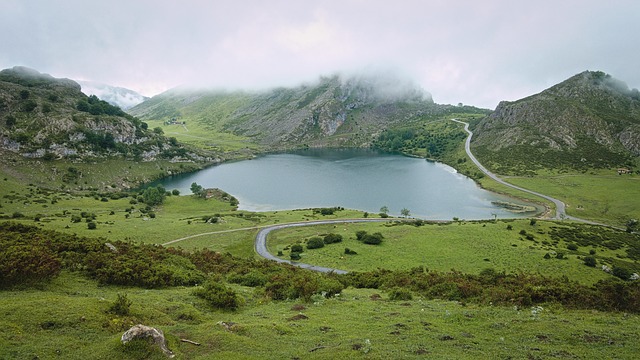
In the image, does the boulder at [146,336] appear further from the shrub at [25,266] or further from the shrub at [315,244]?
the shrub at [315,244]

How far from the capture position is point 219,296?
28562 mm

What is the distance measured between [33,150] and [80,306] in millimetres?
182745

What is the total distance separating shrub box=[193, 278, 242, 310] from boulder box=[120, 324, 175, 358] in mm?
10674

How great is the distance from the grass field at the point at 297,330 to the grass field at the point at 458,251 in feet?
116

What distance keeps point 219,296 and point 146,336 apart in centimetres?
1163

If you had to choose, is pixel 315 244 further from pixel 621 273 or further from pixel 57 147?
pixel 57 147

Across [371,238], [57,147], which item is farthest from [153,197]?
[371,238]

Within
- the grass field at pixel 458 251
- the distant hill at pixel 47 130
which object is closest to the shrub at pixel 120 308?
the grass field at pixel 458 251

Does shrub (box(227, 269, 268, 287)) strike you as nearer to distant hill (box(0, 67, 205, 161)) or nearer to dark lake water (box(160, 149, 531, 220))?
dark lake water (box(160, 149, 531, 220))

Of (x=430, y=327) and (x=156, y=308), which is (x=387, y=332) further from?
(x=156, y=308)

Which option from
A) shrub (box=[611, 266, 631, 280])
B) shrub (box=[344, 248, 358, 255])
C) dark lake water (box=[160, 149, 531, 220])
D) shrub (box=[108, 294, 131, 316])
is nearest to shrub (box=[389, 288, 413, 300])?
shrub (box=[108, 294, 131, 316])

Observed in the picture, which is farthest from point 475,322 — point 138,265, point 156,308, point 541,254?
point 541,254

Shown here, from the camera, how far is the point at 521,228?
3351 inches

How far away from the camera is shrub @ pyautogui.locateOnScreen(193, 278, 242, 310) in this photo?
92.6 feet
